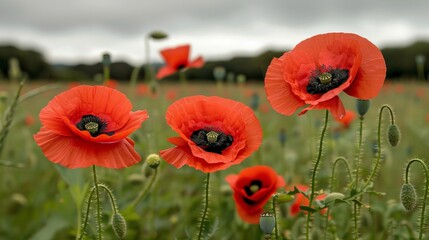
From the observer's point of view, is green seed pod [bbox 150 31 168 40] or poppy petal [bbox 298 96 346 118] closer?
poppy petal [bbox 298 96 346 118]

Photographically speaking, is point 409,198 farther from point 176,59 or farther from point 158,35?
point 176,59

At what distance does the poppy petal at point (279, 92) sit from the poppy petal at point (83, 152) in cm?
33

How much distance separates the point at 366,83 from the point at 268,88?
215mm

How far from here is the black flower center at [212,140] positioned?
140 centimetres

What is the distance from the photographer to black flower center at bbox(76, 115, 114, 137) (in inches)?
53.4

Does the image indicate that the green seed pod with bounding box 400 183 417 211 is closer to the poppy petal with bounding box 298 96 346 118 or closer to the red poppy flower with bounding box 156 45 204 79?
the poppy petal with bounding box 298 96 346 118

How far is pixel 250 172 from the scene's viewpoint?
195 cm

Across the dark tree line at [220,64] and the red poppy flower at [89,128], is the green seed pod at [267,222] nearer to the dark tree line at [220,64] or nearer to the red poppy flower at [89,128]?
the red poppy flower at [89,128]

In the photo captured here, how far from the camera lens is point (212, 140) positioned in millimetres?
1394

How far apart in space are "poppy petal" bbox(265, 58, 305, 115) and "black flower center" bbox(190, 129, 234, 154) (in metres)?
0.15

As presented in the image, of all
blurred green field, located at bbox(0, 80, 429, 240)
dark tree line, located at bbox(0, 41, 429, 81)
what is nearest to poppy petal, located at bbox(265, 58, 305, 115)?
blurred green field, located at bbox(0, 80, 429, 240)

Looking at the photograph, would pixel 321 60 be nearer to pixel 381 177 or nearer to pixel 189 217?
pixel 189 217

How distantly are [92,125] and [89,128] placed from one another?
1 cm

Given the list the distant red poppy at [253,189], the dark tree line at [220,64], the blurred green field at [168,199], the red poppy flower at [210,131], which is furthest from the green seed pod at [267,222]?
the dark tree line at [220,64]
